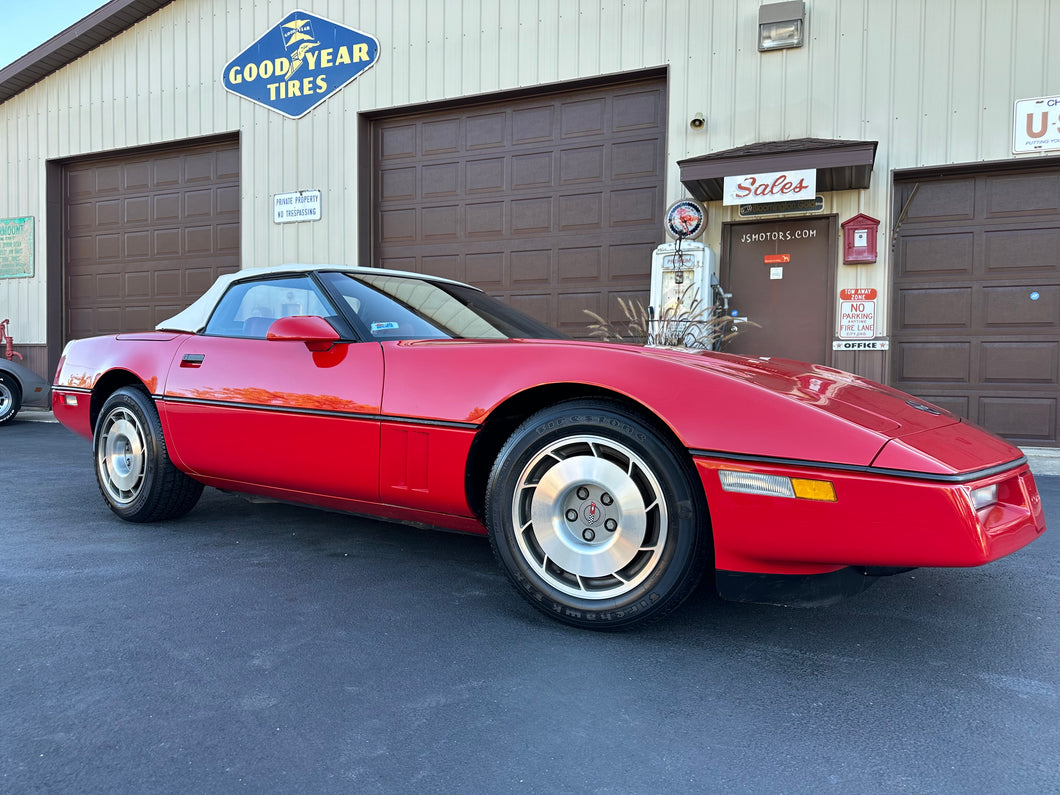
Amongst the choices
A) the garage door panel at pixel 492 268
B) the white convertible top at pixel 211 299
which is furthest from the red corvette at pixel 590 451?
the garage door panel at pixel 492 268

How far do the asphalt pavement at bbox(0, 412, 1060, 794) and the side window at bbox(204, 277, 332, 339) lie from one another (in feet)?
3.13

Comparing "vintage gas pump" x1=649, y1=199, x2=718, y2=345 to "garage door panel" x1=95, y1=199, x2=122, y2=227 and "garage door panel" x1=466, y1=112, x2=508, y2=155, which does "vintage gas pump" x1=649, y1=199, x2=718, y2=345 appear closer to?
"garage door panel" x1=466, y1=112, x2=508, y2=155

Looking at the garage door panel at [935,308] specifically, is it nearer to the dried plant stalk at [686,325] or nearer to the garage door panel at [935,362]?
the garage door panel at [935,362]

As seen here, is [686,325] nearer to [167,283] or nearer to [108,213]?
[167,283]

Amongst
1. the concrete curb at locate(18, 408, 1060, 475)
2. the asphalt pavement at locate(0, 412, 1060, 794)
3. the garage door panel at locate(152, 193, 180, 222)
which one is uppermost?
the garage door panel at locate(152, 193, 180, 222)

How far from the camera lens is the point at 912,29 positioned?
6793 mm

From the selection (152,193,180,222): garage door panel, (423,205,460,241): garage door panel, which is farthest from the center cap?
(152,193,180,222): garage door panel

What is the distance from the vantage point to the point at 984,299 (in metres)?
6.87

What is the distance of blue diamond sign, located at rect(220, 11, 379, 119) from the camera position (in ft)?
30.5

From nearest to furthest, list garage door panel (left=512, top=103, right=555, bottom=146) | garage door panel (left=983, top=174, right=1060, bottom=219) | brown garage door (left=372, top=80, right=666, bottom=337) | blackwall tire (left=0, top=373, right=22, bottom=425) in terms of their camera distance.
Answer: garage door panel (left=983, top=174, right=1060, bottom=219) → brown garage door (left=372, top=80, right=666, bottom=337) → garage door panel (left=512, top=103, right=555, bottom=146) → blackwall tire (left=0, top=373, right=22, bottom=425)

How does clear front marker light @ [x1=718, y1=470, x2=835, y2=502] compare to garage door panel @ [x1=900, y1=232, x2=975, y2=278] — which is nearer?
clear front marker light @ [x1=718, y1=470, x2=835, y2=502]

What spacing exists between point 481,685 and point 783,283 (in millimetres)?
6461

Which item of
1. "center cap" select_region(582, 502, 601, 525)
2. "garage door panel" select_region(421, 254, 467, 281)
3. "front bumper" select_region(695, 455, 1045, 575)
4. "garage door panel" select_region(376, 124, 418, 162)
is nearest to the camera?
"front bumper" select_region(695, 455, 1045, 575)

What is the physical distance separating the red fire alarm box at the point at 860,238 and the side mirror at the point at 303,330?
19.2 ft
